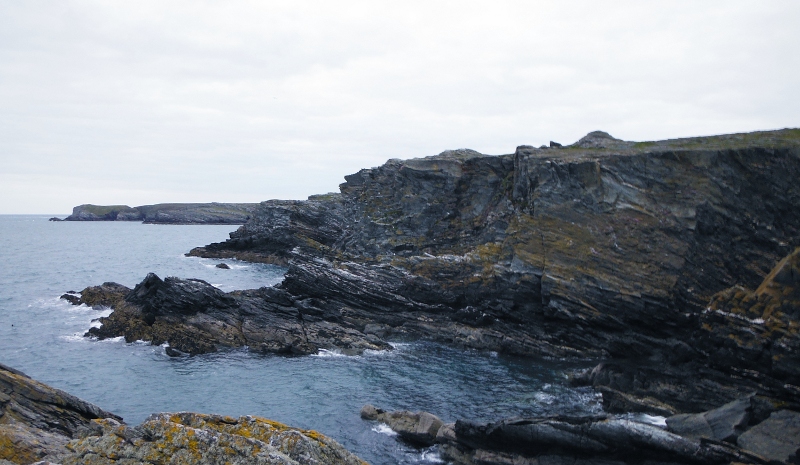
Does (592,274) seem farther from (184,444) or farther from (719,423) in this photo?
(184,444)

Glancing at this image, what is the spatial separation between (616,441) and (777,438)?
7.16m

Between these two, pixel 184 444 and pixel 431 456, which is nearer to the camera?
pixel 184 444

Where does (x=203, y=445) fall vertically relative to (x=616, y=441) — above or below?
above

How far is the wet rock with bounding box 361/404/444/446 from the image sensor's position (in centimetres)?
2728

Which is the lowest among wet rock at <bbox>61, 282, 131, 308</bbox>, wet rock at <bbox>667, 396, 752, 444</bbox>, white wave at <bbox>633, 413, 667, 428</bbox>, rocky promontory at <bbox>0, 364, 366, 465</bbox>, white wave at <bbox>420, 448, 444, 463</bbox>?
white wave at <bbox>420, 448, 444, 463</bbox>

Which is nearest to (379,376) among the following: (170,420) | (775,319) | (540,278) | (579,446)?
(540,278)

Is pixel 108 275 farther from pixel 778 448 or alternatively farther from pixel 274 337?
pixel 778 448

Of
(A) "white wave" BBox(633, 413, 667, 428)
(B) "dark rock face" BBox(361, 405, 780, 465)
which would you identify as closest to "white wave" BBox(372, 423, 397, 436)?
(B) "dark rock face" BBox(361, 405, 780, 465)

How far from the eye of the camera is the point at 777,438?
23266 mm

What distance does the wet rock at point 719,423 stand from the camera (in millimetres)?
24797

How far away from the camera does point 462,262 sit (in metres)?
49.9

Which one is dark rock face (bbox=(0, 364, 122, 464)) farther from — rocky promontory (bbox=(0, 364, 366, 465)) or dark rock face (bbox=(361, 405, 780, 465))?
dark rock face (bbox=(361, 405, 780, 465))

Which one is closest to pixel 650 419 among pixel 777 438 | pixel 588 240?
pixel 777 438

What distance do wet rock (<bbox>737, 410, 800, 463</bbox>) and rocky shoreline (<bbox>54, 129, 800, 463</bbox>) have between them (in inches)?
69.2
